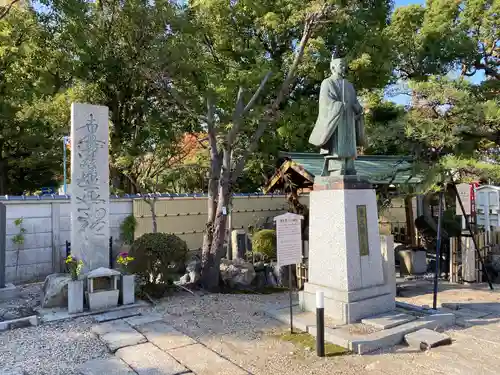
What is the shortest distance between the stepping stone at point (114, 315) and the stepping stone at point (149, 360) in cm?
142

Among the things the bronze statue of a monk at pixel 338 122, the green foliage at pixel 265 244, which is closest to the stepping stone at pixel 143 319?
the bronze statue of a monk at pixel 338 122

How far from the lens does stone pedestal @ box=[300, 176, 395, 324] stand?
243 inches

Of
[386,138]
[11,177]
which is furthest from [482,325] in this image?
[11,177]

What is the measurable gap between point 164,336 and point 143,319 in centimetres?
97

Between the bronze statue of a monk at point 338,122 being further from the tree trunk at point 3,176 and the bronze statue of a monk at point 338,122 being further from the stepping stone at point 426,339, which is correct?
the tree trunk at point 3,176

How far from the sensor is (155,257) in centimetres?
823

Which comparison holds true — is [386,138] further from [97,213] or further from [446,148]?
[97,213]

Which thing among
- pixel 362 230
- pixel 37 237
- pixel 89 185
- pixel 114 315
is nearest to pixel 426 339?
pixel 362 230

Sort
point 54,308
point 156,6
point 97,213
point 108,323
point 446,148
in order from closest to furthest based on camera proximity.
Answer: point 108,323, point 54,308, point 97,213, point 446,148, point 156,6

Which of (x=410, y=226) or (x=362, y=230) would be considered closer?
(x=362, y=230)

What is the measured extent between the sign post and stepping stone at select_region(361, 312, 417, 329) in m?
1.23

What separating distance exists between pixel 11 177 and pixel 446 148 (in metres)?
19.6

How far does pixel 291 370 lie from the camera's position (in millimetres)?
4719

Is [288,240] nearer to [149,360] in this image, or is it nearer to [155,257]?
[149,360]
